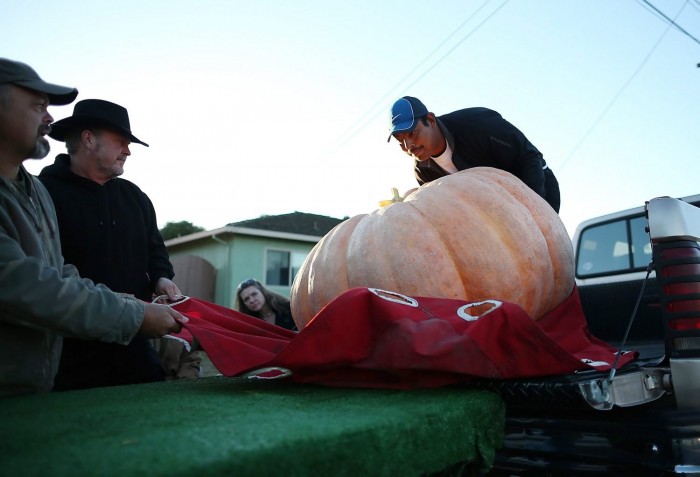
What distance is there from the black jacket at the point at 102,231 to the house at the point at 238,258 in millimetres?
14712

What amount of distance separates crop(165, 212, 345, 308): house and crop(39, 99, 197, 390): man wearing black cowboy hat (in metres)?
14.8

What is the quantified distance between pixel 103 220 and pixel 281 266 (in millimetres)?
16833

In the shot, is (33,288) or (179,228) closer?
(33,288)

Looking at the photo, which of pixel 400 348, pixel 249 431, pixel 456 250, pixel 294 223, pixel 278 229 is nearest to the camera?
pixel 249 431

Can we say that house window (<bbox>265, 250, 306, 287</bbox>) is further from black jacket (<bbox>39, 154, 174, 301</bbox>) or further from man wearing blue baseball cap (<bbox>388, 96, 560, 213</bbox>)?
black jacket (<bbox>39, 154, 174, 301</bbox>)

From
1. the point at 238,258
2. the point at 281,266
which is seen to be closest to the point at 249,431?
the point at 238,258

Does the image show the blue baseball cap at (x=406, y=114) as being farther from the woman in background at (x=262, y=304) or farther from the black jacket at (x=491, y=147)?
the woman in background at (x=262, y=304)

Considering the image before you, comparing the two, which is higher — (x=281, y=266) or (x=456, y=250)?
(x=281, y=266)

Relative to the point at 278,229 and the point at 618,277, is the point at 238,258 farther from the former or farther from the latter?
the point at 618,277

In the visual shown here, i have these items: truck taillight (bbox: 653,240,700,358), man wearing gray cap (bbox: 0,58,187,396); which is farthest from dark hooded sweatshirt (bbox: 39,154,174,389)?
truck taillight (bbox: 653,240,700,358)

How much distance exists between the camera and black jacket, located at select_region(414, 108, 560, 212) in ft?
11.1

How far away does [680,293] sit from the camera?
1821mm

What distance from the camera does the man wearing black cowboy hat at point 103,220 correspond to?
275 centimetres

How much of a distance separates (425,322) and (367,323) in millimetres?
174
